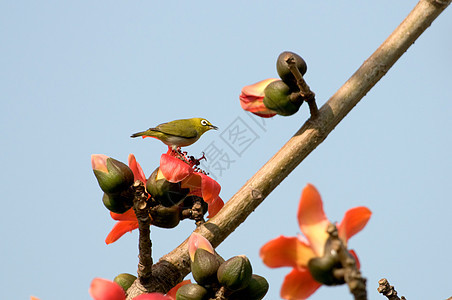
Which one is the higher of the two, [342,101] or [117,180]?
[342,101]

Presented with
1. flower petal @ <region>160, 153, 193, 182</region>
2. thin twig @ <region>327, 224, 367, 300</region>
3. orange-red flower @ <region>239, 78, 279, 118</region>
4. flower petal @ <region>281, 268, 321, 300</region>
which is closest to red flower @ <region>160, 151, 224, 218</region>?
flower petal @ <region>160, 153, 193, 182</region>

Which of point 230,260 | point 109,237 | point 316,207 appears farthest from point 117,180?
point 316,207

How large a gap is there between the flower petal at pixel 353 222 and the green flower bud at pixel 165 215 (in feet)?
3.56

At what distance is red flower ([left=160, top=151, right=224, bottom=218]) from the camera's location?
2344mm

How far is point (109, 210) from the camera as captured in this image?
248 centimetres

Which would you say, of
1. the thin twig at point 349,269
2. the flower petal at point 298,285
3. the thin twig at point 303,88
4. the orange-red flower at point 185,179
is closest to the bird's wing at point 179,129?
the orange-red flower at point 185,179

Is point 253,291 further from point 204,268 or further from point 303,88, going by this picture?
point 303,88

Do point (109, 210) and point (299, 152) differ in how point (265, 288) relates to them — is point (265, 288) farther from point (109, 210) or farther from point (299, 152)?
point (109, 210)

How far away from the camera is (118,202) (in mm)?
2426

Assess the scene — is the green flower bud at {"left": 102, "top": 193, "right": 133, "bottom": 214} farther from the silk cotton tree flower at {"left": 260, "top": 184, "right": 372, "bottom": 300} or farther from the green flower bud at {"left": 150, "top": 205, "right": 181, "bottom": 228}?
the silk cotton tree flower at {"left": 260, "top": 184, "right": 372, "bottom": 300}

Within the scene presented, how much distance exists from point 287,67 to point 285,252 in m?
0.96

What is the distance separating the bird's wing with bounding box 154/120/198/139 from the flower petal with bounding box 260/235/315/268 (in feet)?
11.9

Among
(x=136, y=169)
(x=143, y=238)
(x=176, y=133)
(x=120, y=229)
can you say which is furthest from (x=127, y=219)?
(x=176, y=133)

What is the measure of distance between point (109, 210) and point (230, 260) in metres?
0.75
